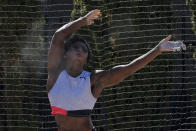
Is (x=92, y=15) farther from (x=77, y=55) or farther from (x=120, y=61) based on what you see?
(x=120, y=61)

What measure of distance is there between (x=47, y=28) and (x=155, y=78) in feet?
5.01

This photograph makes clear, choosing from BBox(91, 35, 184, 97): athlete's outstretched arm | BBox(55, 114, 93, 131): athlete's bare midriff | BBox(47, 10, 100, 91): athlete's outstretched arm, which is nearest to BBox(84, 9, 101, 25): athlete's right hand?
BBox(47, 10, 100, 91): athlete's outstretched arm

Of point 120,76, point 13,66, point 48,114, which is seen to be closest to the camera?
point 120,76

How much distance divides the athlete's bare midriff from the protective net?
2.44 m

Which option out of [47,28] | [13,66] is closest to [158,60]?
[47,28]

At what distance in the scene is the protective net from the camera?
20.3ft

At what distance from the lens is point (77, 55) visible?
356cm

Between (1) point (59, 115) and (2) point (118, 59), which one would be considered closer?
(1) point (59, 115)

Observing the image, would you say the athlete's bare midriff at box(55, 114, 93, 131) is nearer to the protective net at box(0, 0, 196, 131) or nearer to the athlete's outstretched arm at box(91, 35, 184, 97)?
the athlete's outstretched arm at box(91, 35, 184, 97)

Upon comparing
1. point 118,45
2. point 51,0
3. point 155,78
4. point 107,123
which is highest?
point 51,0

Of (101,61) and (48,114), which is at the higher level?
(101,61)

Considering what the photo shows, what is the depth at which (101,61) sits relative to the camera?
6305 millimetres

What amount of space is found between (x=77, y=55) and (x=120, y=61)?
116 inches

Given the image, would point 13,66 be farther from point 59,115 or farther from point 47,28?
point 59,115
